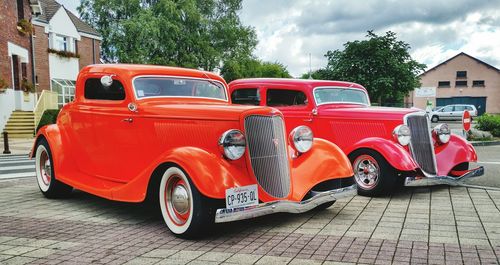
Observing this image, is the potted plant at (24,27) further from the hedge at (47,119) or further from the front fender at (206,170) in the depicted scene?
the front fender at (206,170)

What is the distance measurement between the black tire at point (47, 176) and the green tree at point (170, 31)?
87.0 ft

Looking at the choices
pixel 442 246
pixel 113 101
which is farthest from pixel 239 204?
pixel 113 101

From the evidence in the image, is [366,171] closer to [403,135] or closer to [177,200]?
[403,135]

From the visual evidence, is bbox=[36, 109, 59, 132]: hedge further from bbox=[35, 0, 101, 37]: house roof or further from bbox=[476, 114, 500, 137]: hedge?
bbox=[476, 114, 500, 137]: hedge

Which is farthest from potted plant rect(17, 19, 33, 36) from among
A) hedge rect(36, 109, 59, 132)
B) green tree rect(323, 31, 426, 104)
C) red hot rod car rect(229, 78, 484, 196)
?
red hot rod car rect(229, 78, 484, 196)

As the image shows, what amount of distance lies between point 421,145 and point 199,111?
3.85 meters

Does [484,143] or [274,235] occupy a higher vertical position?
[274,235]

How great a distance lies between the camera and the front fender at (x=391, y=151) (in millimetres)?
6199

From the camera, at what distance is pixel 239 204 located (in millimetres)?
4160

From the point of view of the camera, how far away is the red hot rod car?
6.39 meters

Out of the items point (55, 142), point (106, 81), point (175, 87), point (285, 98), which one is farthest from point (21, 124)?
point (175, 87)

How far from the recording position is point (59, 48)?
93.4 feet

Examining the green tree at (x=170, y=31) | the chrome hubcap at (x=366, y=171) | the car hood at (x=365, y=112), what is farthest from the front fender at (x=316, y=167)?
the green tree at (x=170, y=31)

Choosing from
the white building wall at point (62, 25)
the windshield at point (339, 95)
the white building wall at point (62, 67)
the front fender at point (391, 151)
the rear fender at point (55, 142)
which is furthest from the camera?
the white building wall at point (62, 25)
